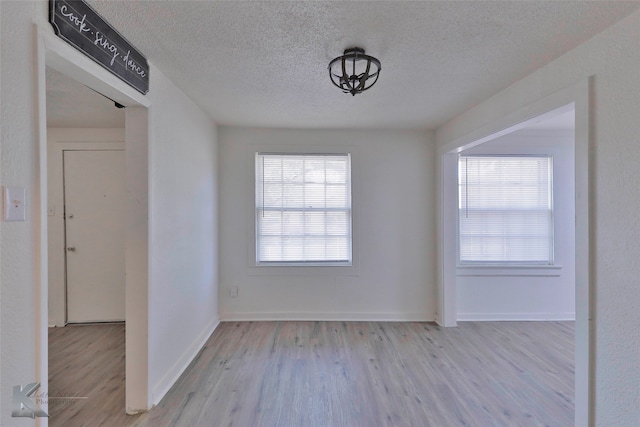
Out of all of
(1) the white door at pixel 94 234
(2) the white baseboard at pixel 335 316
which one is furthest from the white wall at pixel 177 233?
(1) the white door at pixel 94 234

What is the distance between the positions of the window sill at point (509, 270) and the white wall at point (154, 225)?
10.6 feet

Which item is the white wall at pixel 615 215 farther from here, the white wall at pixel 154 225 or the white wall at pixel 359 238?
the white wall at pixel 154 225

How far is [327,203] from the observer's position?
3.65 meters

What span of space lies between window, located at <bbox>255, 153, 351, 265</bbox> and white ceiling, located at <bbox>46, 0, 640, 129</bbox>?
115 centimetres

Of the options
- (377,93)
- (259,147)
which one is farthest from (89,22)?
(259,147)

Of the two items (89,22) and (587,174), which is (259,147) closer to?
(89,22)

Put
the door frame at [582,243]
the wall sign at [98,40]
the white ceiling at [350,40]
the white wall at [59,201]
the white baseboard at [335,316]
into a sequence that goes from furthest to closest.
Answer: the white baseboard at [335,316] → the white wall at [59,201] → the door frame at [582,243] → the white ceiling at [350,40] → the wall sign at [98,40]

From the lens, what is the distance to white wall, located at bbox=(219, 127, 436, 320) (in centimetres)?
356

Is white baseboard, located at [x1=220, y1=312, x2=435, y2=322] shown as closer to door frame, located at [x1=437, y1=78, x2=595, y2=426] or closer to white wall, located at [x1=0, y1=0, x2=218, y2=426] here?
white wall, located at [x1=0, y1=0, x2=218, y2=426]

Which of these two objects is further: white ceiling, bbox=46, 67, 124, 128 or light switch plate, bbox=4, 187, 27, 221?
white ceiling, bbox=46, 67, 124, 128

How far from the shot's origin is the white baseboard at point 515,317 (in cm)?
358

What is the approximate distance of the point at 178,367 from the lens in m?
2.37

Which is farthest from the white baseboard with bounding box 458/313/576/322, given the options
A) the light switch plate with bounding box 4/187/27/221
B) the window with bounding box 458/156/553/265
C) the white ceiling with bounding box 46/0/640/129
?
the light switch plate with bounding box 4/187/27/221

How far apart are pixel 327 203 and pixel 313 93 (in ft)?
5.09
